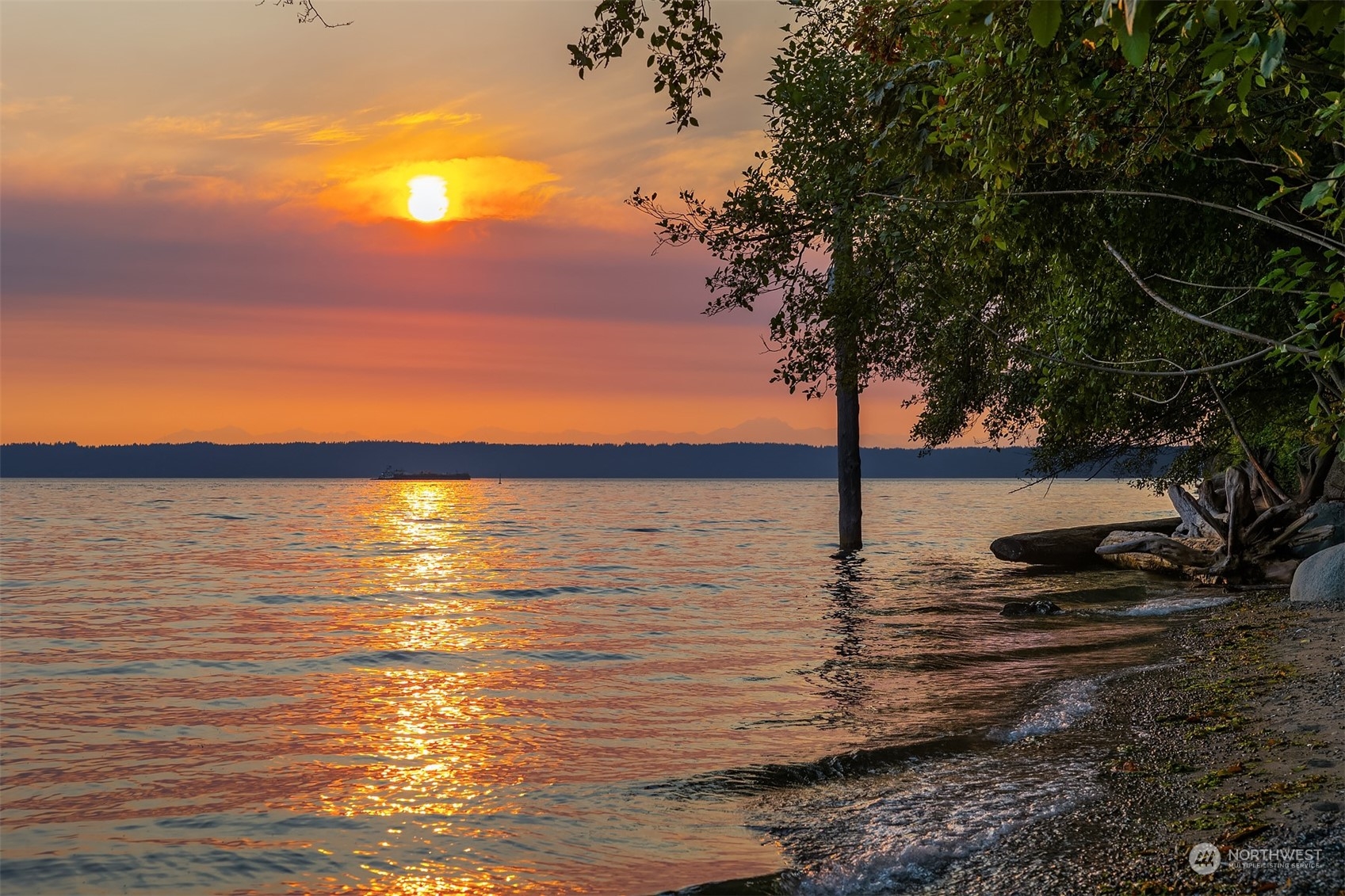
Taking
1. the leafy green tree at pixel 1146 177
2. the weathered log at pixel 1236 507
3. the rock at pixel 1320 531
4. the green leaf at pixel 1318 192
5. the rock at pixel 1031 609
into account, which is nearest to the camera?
the green leaf at pixel 1318 192

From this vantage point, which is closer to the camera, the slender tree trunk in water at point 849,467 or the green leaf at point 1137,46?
the green leaf at point 1137,46

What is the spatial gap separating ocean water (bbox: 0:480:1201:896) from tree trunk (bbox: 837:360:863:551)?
4836mm

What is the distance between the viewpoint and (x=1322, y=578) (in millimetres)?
16281

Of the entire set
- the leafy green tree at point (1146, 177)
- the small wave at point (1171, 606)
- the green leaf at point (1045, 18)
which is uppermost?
the leafy green tree at point (1146, 177)

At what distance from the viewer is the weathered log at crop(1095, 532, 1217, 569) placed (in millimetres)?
24609

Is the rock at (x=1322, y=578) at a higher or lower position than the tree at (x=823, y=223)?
lower

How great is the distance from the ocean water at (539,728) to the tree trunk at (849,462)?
4.84m

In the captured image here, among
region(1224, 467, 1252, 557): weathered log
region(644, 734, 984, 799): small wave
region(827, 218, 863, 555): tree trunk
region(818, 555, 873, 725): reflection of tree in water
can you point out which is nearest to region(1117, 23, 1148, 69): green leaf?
region(644, 734, 984, 799): small wave

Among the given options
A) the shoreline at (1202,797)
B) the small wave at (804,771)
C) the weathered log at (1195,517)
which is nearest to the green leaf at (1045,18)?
the shoreline at (1202,797)

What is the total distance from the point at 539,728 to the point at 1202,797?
7433mm

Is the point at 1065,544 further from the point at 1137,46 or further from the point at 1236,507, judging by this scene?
the point at 1137,46

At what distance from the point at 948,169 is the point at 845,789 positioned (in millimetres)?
5535

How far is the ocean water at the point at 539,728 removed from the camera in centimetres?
773

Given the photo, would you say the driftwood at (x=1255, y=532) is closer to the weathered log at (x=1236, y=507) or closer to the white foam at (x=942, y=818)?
the weathered log at (x=1236, y=507)
